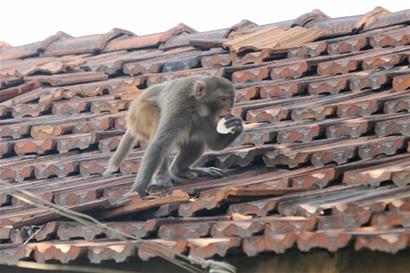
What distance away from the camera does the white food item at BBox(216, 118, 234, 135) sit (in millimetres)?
8398

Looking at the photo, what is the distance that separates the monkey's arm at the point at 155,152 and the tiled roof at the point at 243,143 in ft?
0.53

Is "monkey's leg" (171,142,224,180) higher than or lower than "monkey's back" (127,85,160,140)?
lower

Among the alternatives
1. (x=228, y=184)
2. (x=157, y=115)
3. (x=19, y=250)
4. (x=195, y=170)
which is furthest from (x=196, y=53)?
(x=19, y=250)

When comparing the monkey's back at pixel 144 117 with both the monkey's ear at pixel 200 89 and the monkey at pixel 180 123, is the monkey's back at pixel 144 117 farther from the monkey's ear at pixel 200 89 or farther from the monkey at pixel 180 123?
the monkey's ear at pixel 200 89

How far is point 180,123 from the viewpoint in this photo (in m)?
8.70

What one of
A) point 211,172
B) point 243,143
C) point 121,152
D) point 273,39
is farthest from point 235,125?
point 273,39

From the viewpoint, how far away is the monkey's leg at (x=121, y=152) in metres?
8.52

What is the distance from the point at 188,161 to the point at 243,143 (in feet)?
1.32

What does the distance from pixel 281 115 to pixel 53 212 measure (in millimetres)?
1884

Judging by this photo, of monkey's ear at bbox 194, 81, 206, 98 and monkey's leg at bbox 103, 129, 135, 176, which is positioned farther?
monkey's ear at bbox 194, 81, 206, 98

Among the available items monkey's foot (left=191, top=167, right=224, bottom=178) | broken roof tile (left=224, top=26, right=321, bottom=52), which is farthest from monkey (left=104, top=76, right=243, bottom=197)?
broken roof tile (left=224, top=26, right=321, bottom=52)

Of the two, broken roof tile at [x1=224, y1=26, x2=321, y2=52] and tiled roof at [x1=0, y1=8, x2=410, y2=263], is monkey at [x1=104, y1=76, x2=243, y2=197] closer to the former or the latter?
tiled roof at [x1=0, y1=8, x2=410, y2=263]

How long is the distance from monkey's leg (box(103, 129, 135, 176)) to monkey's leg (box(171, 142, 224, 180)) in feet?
1.02

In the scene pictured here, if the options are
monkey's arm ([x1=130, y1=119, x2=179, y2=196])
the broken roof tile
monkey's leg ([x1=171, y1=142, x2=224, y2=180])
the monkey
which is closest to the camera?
monkey's arm ([x1=130, y1=119, x2=179, y2=196])
